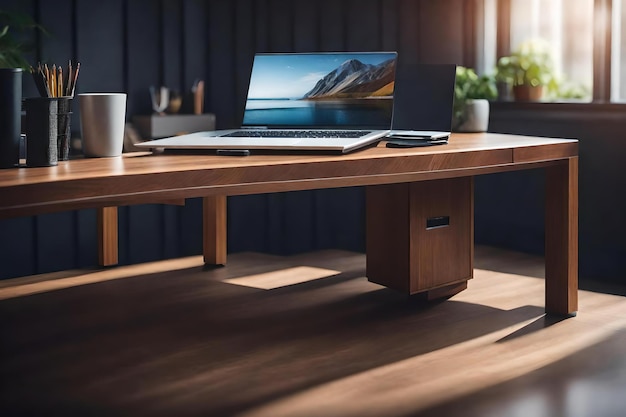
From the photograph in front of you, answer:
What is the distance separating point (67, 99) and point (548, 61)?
8.47 feet

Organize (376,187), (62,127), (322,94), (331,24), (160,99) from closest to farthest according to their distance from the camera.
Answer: (62,127)
(322,94)
(376,187)
(160,99)
(331,24)

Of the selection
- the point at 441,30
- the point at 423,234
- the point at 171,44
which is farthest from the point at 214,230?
the point at 441,30

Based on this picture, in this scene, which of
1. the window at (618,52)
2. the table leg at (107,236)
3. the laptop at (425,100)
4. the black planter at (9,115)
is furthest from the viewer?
the window at (618,52)

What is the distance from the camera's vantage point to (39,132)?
1.92 m

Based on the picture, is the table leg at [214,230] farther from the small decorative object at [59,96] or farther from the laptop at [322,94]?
the small decorative object at [59,96]

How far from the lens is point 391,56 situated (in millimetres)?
2637

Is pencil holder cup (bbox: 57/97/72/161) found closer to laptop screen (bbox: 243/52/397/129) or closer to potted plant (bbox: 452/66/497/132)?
laptop screen (bbox: 243/52/397/129)

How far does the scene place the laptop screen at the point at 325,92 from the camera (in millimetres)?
2604

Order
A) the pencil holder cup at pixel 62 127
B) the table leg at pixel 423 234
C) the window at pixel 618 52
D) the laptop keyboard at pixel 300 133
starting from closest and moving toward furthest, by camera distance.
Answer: the pencil holder cup at pixel 62 127
the laptop keyboard at pixel 300 133
the table leg at pixel 423 234
the window at pixel 618 52

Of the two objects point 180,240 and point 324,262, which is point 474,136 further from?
point 180,240

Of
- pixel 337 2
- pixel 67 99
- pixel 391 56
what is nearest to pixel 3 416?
pixel 67 99

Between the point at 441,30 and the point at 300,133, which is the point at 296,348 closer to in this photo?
the point at 300,133

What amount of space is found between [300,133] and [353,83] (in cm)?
26

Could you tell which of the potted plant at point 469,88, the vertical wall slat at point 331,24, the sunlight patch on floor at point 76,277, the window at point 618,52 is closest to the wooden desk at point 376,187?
the sunlight patch on floor at point 76,277
